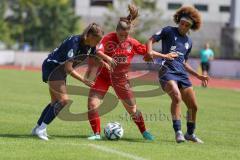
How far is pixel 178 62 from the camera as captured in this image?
1225 cm

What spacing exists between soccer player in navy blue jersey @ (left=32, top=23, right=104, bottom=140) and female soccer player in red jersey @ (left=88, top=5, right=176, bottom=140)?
373 mm

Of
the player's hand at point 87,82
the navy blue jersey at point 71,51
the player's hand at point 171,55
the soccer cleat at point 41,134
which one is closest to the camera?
the player's hand at point 87,82

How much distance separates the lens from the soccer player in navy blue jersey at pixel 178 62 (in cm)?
1205

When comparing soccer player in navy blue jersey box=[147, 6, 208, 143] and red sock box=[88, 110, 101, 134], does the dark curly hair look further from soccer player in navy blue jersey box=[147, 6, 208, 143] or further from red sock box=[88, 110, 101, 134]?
red sock box=[88, 110, 101, 134]

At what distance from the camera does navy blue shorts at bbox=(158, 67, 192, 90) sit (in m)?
12.1

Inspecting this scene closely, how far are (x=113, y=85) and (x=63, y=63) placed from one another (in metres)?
1.17

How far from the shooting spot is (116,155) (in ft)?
32.4

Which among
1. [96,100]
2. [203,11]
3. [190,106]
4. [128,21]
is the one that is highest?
[128,21]

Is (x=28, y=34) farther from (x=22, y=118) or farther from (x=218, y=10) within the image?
(x=22, y=118)

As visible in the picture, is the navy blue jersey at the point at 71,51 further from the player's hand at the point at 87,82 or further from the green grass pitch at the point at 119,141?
the green grass pitch at the point at 119,141

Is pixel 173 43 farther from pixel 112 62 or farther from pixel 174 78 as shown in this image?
pixel 112 62

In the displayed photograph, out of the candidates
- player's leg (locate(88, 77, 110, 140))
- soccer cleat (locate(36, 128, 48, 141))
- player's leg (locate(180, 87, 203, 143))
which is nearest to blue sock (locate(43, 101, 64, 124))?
soccer cleat (locate(36, 128, 48, 141))

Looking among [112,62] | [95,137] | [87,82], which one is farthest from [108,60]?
[95,137]

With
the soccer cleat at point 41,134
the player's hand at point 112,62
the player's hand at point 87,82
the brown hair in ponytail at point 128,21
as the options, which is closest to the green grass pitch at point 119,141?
the soccer cleat at point 41,134
